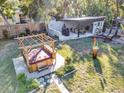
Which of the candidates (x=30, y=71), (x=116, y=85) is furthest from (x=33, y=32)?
(x=116, y=85)

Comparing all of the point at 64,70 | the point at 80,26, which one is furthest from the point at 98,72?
the point at 80,26

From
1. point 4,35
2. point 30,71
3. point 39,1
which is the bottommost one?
point 30,71

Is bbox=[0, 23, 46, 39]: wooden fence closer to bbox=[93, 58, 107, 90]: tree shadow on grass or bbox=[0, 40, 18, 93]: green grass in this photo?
bbox=[0, 40, 18, 93]: green grass

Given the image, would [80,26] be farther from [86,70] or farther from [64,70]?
[64,70]

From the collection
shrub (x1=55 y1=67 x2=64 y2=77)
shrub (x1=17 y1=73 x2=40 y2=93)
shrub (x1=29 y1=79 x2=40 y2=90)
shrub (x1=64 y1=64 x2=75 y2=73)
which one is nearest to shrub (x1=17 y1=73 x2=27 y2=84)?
shrub (x1=17 y1=73 x2=40 y2=93)

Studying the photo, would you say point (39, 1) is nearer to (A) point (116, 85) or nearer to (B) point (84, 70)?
(B) point (84, 70)

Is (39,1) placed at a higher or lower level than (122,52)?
higher
